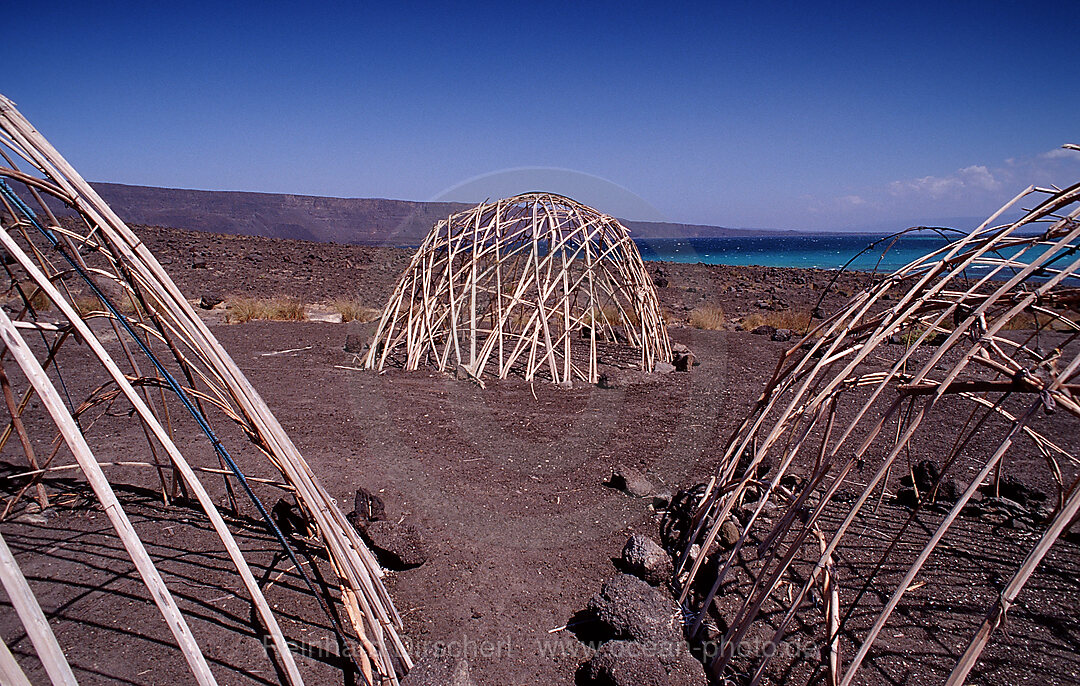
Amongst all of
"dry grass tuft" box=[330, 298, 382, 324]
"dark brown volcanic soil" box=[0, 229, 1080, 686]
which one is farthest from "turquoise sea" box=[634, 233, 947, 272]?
"dry grass tuft" box=[330, 298, 382, 324]

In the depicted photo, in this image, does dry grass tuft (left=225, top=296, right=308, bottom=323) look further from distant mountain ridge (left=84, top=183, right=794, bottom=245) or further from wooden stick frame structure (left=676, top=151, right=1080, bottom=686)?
distant mountain ridge (left=84, top=183, right=794, bottom=245)

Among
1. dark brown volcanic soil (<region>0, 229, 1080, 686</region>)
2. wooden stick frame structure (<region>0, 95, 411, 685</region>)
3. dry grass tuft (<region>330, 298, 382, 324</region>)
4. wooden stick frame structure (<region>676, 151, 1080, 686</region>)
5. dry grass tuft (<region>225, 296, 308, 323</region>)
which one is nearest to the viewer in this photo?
wooden stick frame structure (<region>0, 95, 411, 685</region>)

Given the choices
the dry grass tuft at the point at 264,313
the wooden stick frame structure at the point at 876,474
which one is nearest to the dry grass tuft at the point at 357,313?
the dry grass tuft at the point at 264,313

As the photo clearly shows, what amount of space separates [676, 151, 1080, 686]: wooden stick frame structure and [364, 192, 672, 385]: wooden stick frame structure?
3069 millimetres

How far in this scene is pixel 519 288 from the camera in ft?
21.9

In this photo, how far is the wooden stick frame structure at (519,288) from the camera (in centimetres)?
675

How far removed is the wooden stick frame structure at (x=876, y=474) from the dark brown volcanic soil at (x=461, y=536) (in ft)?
1.07

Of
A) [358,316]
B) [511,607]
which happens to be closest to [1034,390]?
[511,607]

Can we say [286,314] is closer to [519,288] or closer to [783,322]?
[519,288]

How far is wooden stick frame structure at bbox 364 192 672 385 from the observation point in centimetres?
675

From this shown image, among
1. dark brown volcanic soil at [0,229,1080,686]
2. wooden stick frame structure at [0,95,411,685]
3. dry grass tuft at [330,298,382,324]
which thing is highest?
wooden stick frame structure at [0,95,411,685]

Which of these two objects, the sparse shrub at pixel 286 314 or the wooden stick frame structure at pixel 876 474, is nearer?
the wooden stick frame structure at pixel 876 474

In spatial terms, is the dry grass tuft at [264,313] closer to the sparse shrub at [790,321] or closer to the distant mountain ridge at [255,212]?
the sparse shrub at [790,321]

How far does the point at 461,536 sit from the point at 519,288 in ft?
11.8
